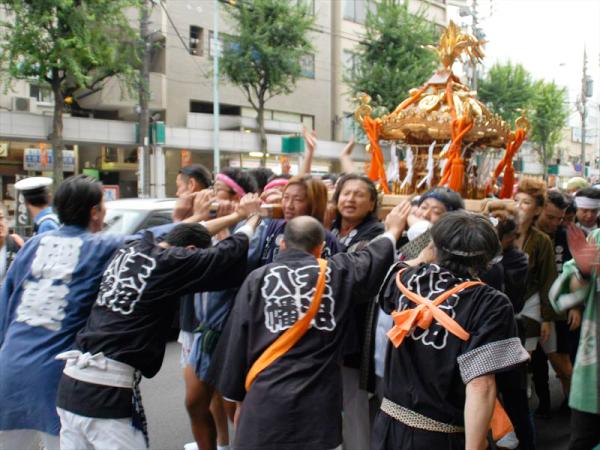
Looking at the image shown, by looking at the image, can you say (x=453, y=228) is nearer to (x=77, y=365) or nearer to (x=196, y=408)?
(x=77, y=365)

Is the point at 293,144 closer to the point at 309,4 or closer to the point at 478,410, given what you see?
the point at 309,4

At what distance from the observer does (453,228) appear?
212 centimetres

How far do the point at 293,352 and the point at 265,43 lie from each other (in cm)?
1988

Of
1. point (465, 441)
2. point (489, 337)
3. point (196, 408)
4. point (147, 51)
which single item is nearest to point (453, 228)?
point (489, 337)

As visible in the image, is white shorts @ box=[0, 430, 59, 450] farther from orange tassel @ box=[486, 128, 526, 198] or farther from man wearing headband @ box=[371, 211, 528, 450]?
orange tassel @ box=[486, 128, 526, 198]

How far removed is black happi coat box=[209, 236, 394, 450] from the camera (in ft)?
7.40

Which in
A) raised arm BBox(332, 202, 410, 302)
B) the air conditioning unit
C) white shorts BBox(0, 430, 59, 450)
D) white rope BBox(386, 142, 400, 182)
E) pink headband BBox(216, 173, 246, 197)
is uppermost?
the air conditioning unit


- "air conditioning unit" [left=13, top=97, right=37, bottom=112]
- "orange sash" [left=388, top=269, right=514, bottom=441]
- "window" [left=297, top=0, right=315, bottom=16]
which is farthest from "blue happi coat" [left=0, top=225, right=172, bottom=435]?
"window" [left=297, top=0, right=315, bottom=16]

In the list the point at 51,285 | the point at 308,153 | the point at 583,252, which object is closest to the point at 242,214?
the point at 51,285

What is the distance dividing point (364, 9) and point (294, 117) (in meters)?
7.16

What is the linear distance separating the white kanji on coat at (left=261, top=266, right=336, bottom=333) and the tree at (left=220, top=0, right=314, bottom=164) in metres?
19.4

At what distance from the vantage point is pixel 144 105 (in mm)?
18375

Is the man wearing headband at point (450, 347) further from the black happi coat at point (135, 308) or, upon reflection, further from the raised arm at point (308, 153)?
the raised arm at point (308, 153)

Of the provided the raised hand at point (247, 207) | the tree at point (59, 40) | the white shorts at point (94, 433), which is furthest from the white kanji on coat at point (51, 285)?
the tree at point (59, 40)
